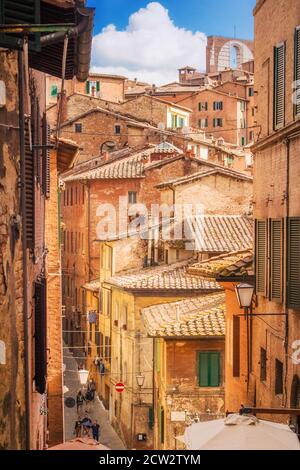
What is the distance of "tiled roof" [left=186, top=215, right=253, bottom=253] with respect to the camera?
33625 mm

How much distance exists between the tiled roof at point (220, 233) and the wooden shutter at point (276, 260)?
58.3ft

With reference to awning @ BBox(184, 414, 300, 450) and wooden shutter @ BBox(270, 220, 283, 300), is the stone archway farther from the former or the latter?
awning @ BBox(184, 414, 300, 450)

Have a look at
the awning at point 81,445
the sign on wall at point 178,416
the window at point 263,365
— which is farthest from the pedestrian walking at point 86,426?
the awning at point 81,445

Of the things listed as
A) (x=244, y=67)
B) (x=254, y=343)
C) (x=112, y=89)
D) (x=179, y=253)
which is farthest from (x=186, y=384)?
(x=244, y=67)

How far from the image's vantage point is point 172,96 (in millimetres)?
85562

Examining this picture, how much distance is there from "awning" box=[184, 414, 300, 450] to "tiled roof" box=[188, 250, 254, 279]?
6.07m

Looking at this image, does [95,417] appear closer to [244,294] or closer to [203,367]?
[203,367]

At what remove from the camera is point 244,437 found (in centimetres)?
1019

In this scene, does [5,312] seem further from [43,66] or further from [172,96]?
[172,96]

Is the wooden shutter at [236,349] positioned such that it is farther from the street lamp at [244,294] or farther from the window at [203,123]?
the window at [203,123]

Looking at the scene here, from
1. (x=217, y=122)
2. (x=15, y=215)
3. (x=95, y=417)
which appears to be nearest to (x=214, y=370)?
(x=95, y=417)

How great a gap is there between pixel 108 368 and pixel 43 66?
89.5ft

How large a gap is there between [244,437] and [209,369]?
14.1m

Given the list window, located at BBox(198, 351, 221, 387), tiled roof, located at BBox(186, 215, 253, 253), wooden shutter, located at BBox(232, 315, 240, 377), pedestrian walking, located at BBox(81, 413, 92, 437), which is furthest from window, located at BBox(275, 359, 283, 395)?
tiled roof, located at BBox(186, 215, 253, 253)
